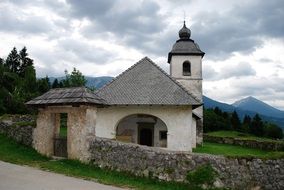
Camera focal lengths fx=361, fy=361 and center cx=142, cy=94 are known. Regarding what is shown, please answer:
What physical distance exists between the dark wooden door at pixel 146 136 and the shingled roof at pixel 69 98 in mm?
9251

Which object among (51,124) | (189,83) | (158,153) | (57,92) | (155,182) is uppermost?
(189,83)

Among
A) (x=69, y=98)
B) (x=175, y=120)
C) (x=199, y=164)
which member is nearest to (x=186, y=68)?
(x=175, y=120)

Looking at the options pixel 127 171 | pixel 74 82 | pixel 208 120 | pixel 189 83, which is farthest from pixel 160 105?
pixel 208 120

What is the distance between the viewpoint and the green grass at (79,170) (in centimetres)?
1096

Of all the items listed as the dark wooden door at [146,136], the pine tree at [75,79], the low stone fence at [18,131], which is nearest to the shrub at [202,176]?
the low stone fence at [18,131]

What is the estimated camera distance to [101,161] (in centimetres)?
1287

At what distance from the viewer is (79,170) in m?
12.2

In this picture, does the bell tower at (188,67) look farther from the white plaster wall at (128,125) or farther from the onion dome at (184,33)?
the white plaster wall at (128,125)

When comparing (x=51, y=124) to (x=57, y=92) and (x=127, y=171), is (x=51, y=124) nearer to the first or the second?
(x=57, y=92)

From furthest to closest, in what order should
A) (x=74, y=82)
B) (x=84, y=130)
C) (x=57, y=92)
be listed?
(x=74, y=82) < (x=57, y=92) < (x=84, y=130)

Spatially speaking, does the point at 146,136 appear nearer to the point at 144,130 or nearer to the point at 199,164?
Result: the point at 144,130

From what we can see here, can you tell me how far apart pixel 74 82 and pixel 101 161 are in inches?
1605

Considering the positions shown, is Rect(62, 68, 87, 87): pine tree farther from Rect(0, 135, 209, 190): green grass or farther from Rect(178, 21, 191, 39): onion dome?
Rect(0, 135, 209, 190): green grass

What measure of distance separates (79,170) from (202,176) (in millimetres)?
4112
